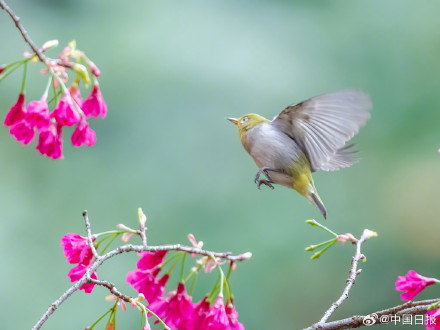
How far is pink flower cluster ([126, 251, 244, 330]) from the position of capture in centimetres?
77

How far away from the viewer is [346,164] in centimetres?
129

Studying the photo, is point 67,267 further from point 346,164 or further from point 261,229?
point 346,164

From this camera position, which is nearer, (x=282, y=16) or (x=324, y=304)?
(x=324, y=304)

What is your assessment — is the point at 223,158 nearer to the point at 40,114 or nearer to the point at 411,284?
the point at 411,284

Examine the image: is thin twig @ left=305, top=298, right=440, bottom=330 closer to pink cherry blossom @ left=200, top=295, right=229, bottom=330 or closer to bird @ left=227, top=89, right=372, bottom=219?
pink cherry blossom @ left=200, top=295, right=229, bottom=330

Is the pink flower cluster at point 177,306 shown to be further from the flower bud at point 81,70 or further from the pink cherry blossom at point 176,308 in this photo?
the flower bud at point 81,70

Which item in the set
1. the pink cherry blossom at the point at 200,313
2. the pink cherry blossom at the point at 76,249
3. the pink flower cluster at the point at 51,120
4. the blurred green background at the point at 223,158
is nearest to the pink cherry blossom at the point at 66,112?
the pink flower cluster at the point at 51,120

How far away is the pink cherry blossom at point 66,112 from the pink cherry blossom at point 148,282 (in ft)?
0.77

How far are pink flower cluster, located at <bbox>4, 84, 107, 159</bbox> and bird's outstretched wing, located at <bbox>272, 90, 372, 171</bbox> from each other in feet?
1.47

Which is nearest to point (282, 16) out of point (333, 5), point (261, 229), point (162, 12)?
point (333, 5)

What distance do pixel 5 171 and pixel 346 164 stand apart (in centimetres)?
192

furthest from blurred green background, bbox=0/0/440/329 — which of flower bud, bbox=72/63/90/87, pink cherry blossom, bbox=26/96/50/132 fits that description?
flower bud, bbox=72/63/90/87

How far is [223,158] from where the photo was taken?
9.08 ft

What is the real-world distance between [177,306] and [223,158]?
6.48 feet
